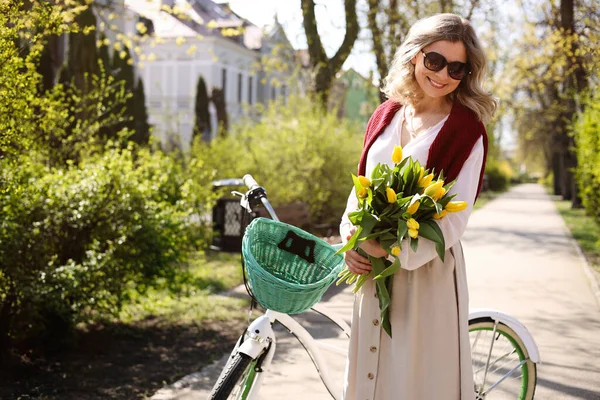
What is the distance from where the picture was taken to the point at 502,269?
10477 millimetres

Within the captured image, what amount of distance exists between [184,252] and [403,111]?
3849 millimetres

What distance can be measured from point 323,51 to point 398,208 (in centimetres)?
1222

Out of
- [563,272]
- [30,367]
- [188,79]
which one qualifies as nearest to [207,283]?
[30,367]

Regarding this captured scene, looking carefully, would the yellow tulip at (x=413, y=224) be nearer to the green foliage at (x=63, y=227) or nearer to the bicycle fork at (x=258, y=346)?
the bicycle fork at (x=258, y=346)

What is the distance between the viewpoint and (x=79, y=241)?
222 inches

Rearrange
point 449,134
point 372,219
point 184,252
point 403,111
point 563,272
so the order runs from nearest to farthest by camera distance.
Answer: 1. point 372,219
2. point 449,134
3. point 403,111
4. point 184,252
5. point 563,272

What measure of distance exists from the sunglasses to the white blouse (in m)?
0.17

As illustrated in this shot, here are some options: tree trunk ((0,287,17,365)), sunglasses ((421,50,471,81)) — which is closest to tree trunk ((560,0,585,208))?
tree trunk ((0,287,17,365))

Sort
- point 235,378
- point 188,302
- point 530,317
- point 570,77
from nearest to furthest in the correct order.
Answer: point 235,378
point 530,317
point 188,302
point 570,77

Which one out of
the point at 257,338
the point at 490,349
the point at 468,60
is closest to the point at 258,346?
the point at 257,338

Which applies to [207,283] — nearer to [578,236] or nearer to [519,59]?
[578,236]

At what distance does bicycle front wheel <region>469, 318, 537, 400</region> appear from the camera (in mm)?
3447

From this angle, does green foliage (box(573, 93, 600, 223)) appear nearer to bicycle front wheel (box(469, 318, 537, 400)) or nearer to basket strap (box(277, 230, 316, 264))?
bicycle front wheel (box(469, 318, 537, 400))

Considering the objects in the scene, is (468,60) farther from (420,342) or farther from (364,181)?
(420,342)
